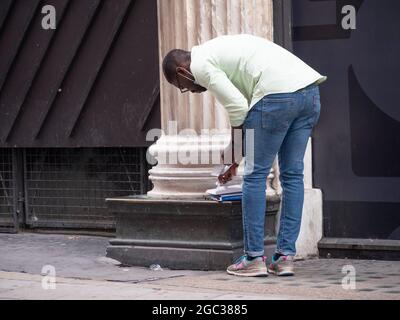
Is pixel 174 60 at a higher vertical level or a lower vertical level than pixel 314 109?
higher

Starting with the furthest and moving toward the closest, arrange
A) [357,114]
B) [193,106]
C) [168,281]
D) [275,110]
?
[193,106] < [357,114] < [168,281] < [275,110]

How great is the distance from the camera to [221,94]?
253 inches

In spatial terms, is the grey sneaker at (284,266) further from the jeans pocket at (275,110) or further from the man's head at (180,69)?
the man's head at (180,69)

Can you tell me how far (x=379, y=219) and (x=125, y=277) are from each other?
190 cm

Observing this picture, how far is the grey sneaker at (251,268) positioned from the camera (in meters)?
6.66

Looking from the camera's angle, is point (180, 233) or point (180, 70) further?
point (180, 233)

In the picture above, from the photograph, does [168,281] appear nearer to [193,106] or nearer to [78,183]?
[193,106]

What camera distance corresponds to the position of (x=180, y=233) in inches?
288

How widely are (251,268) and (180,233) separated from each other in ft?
2.65

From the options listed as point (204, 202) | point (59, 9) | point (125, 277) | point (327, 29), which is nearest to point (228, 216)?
point (204, 202)

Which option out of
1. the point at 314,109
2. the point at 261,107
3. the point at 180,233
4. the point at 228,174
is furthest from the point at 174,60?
the point at 180,233

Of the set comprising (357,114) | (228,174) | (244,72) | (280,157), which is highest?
(244,72)

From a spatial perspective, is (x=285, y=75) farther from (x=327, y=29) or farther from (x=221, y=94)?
(x=327, y=29)

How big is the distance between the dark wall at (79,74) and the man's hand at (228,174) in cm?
170
